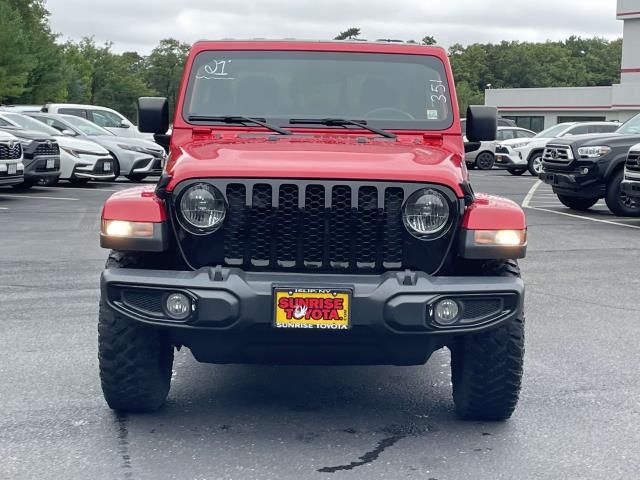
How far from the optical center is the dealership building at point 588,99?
194ft

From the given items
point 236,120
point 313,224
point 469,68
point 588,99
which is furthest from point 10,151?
point 469,68

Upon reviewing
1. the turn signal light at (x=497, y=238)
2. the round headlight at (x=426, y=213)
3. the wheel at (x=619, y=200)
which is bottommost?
the wheel at (x=619, y=200)

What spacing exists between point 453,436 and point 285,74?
2.40 m

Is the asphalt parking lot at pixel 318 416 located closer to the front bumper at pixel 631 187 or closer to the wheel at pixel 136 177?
the front bumper at pixel 631 187

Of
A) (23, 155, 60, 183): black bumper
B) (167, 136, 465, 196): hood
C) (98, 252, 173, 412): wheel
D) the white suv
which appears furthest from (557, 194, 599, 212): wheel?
(98, 252, 173, 412): wheel

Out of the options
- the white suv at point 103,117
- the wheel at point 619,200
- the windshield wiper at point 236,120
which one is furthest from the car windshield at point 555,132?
the windshield wiper at point 236,120

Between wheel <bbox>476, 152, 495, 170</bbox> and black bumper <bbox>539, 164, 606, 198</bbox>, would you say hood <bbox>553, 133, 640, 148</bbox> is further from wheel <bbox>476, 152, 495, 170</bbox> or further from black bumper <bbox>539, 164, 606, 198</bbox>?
wheel <bbox>476, 152, 495, 170</bbox>

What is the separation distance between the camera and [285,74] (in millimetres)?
6531

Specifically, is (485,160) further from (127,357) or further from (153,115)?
(127,357)

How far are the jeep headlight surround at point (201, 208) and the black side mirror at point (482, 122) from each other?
7.11 feet

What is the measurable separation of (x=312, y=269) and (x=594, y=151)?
1330cm

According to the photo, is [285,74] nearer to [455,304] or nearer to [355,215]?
[355,215]

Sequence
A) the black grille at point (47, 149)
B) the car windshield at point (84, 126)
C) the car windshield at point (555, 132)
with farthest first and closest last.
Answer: the car windshield at point (555, 132) < the car windshield at point (84, 126) < the black grille at point (47, 149)

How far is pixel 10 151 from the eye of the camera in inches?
725
